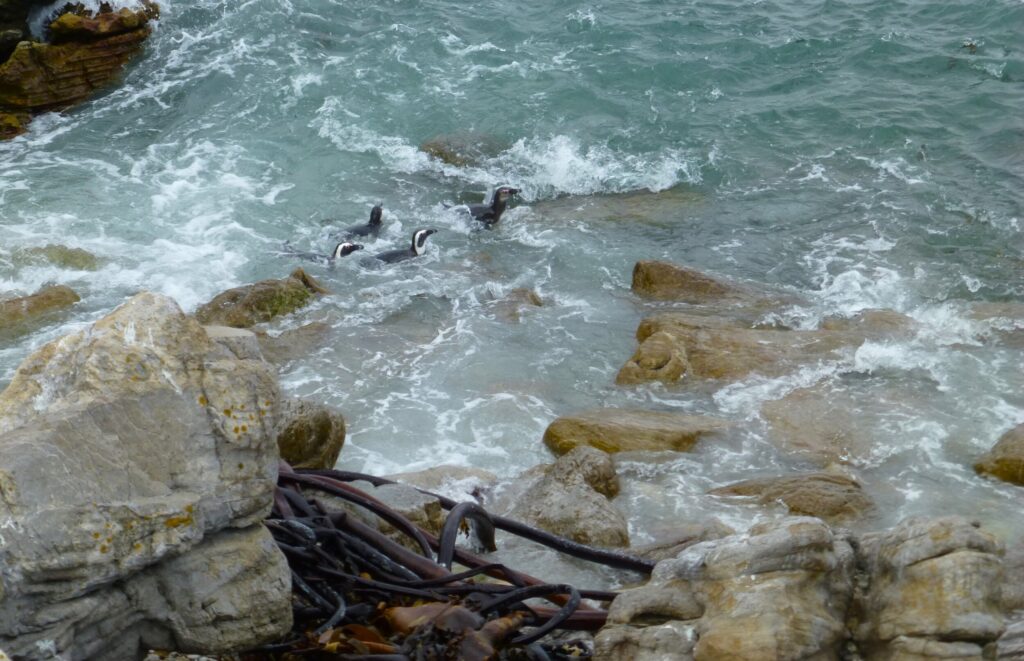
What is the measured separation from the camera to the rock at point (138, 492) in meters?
2.73

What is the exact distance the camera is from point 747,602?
3.10m

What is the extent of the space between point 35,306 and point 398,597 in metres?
8.31

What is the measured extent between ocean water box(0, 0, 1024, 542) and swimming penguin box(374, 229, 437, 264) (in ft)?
0.61

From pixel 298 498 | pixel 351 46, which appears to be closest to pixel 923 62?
pixel 351 46

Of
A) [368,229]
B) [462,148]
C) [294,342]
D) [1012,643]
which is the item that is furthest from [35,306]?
[1012,643]

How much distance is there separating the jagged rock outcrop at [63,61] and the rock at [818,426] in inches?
468

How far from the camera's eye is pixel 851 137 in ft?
51.6

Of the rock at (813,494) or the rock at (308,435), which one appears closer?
the rock at (308,435)

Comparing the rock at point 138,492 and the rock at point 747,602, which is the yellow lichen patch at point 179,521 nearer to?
the rock at point 138,492

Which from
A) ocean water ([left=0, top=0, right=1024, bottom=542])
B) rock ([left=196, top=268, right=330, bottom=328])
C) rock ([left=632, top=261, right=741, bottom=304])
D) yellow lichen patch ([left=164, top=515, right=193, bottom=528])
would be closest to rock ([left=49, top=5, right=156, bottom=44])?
ocean water ([left=0, top=0, right=1024, bottom=542])

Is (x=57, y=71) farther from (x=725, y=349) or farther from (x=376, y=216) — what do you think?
(x=725, y=349)

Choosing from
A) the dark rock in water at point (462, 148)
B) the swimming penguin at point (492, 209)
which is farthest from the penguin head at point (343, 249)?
the dark rock in water at point (462, 148)

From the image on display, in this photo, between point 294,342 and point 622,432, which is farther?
point 294,342

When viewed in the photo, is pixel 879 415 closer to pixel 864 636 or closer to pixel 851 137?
pixel 864 636
